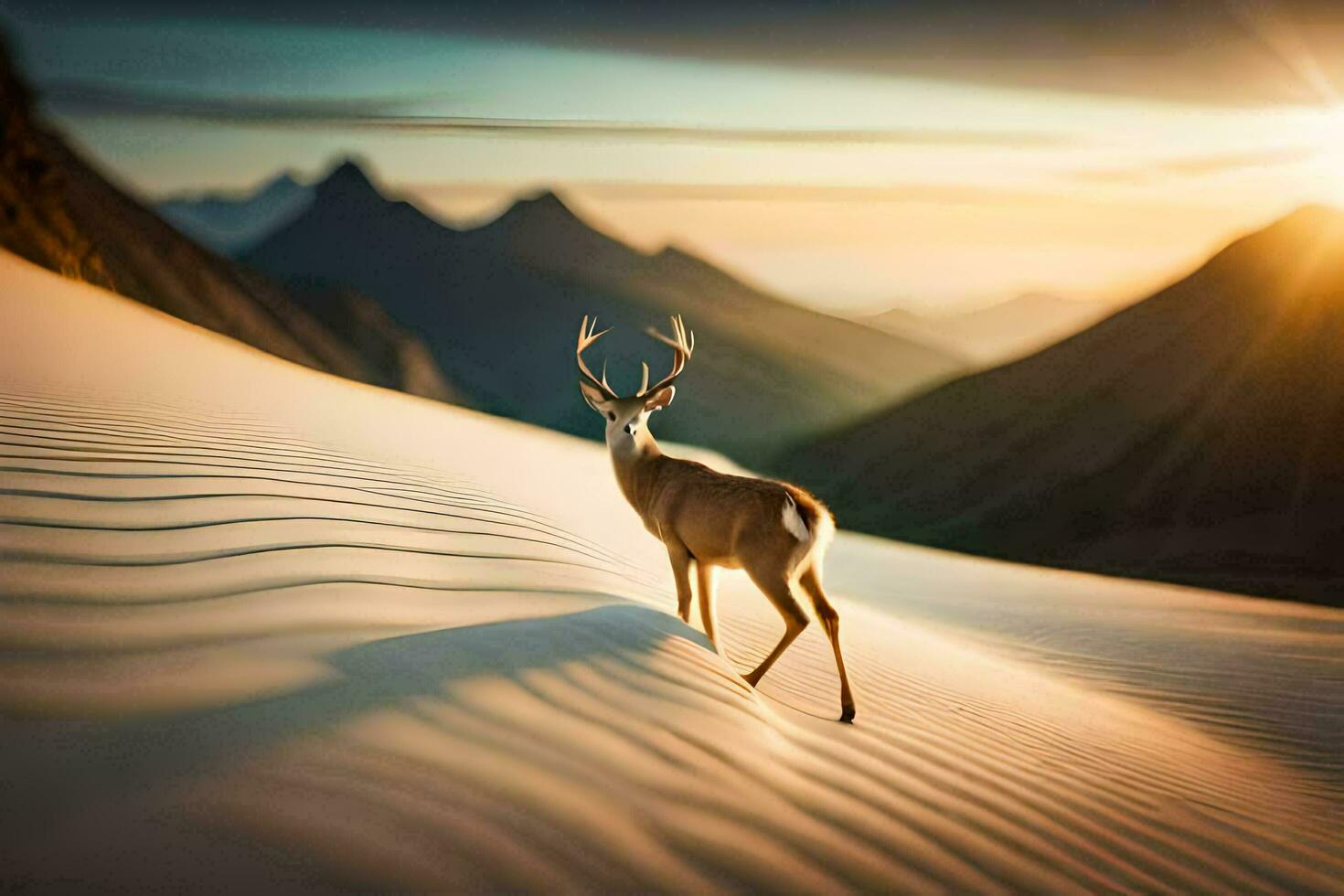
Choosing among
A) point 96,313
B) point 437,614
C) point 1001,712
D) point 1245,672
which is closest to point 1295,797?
point 1001,712

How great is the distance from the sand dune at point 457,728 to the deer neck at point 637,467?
1.45 ft

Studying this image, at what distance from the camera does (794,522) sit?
3734mm

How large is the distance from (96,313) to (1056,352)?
164ft

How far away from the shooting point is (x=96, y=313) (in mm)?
11320

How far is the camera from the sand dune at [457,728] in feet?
5.85

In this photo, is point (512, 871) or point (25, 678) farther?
point (25, 678)

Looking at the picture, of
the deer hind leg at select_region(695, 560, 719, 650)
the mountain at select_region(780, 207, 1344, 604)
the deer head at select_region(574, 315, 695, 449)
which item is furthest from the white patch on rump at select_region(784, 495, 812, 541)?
the mountain at select_region(780, 207, 1344, 604)

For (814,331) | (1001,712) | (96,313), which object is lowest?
(1001,712)

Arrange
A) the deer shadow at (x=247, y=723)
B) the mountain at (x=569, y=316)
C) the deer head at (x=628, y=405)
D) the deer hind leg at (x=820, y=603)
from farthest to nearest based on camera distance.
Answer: the mountain at (x=569, y=316) → the deer head at (x=628, y=405) → the deer hind leg at (x=820, y=603) → the deer shadow at (x=247, y=723)

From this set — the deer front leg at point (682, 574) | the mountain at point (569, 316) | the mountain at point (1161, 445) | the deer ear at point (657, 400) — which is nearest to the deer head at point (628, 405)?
the deer ear at point (657, 400)

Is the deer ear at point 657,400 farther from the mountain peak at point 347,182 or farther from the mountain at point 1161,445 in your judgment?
the mountain peak at point 347,182

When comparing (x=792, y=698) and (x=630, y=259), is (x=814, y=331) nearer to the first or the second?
(x=630, y=259)

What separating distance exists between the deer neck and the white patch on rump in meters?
1.04

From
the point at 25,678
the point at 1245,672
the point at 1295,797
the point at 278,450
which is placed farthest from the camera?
the point at 1245,672
